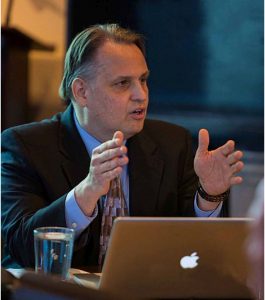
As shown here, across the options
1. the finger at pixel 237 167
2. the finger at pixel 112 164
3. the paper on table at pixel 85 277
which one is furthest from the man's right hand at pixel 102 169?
the finger at pixel 237 167

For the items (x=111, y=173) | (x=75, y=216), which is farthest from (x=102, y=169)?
(x=75, y=216)

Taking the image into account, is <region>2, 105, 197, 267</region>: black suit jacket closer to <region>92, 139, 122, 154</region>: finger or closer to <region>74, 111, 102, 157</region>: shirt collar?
<region>74, 111, 102, 157</region>: shirt collar

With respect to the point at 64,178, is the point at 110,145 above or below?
above

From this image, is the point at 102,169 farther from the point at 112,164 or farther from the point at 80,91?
the point at 80,91

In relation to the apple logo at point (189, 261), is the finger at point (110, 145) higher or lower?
higher

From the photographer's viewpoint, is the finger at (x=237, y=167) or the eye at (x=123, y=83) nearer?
the finger at (x=237, y=167)

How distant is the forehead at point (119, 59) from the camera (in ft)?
7.35

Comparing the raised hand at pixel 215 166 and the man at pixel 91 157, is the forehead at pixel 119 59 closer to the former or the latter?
the man at pixel 91 157

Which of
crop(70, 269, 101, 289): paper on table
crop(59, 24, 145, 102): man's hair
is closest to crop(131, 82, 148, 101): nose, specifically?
crop(59, 24, 145, 102): man's hair

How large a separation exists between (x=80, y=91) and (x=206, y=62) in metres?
1.28

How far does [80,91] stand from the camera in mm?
2340

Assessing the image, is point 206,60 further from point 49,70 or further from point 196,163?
point 196,163

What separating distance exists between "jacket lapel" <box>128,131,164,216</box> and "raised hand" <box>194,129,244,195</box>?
0.82 feet

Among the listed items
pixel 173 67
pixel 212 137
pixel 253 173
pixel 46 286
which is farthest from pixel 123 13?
pixel 46 286
